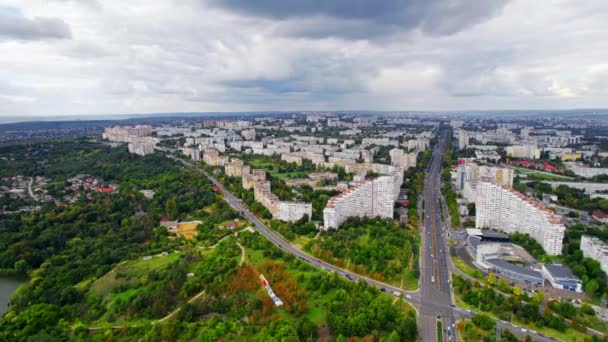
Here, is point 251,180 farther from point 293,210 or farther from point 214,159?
point 214,159

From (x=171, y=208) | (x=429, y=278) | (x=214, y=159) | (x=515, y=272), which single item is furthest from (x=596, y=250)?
(x=214, y=159)

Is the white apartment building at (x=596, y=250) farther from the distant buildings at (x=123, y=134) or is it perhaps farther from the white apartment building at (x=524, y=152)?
the distant buildings at (x=123, y=134)

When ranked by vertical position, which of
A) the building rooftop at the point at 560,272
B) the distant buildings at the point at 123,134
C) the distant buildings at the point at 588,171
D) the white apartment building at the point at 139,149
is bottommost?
the building rooftop at the point at 560,272

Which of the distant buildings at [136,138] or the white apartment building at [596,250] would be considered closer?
the white apartment building at [596,250]

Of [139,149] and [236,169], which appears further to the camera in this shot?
[139,149]

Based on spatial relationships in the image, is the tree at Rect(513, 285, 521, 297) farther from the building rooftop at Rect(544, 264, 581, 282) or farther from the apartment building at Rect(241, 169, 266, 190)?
the apartment building at Rect(241, 169, 266, 190)

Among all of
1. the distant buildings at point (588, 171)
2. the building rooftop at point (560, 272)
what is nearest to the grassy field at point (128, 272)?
the building rooftop at point (560, 272)

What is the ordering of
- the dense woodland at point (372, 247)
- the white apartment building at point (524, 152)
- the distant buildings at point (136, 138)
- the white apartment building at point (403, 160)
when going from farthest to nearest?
1. the distant buildings at point (136, 138)
2. the white apartment building at point (524, 152)
3. the white apartment building at point (403, 160)
4. the dense woodland at point (372, 247)
